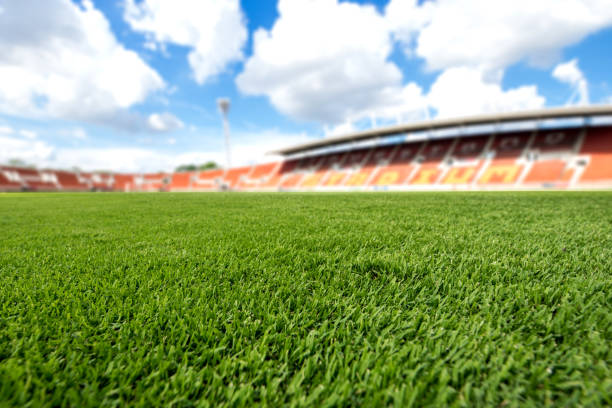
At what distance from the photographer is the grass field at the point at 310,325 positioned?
64 cm

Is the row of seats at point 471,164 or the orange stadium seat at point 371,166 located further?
the orange stadium seat at point 371,166

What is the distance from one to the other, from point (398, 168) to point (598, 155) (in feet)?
48.0

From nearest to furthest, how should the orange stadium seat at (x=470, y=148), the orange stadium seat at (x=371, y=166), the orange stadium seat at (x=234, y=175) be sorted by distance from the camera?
the orange stadium seat at (x=470, y=148) → the orange stadium seat at (x=371, y=166) → the orange stadium seat at (x=234, y=175)

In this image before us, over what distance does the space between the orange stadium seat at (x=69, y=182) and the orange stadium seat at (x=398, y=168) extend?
42.3m

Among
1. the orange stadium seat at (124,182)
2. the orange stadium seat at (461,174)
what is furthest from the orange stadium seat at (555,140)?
the orange stadium seat at (124,182)

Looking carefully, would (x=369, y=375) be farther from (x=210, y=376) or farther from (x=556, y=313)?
(x=556, y=313)

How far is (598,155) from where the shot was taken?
19.3 meters

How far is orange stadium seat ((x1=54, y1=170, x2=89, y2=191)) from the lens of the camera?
37281mm

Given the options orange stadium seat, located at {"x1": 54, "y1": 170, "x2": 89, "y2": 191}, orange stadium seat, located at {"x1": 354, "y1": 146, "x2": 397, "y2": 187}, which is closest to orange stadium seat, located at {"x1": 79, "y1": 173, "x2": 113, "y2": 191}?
orange stadium seat, located at {"x1": 54, "y1": 170, "x2": 89, "y2": 191}

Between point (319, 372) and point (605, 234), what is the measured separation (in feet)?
9.13

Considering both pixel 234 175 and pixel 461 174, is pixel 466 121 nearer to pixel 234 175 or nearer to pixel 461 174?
pixel 461 174

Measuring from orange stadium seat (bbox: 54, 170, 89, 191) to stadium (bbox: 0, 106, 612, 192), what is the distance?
0.11m

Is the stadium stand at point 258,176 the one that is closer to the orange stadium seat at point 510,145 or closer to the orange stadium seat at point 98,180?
the orange stadium seat at point 98,180

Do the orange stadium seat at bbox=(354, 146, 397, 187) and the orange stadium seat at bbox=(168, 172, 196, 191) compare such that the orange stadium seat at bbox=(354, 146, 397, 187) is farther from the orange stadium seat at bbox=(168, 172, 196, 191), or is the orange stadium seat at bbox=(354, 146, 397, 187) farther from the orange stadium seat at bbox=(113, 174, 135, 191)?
the orange stadium seat at bbox=(113, 174, 135, 191)
